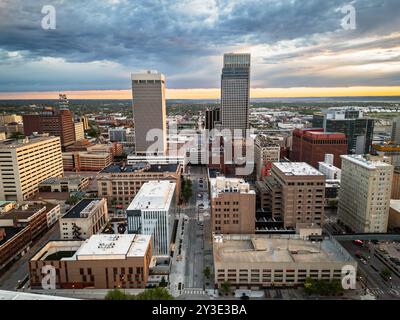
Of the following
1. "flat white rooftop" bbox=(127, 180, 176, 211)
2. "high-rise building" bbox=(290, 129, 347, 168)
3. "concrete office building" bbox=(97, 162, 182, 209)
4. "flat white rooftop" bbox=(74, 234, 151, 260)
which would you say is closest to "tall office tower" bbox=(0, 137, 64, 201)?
"concrete office building" bbox=(97, 162, 182, 209)

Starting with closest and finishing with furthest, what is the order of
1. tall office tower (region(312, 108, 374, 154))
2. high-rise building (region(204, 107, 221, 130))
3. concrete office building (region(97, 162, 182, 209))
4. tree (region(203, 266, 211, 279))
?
tree (region(203, 266, 211, 279)), concrete office building (region(97, 162, 182, 209)), tall office tower (region(312, 108, 374, 154)), high-rise building (region(204, 107, 221, 130))

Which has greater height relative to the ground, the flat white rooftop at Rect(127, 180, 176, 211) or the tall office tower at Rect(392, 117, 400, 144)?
the tall office tower at Rect(392, 117, 400, 144)

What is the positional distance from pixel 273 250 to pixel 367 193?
18.3ft

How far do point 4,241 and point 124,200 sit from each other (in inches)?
307

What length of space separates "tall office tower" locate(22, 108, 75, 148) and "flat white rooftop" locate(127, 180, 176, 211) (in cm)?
2058

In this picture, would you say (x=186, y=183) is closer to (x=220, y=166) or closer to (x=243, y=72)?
(x=220, y=166)

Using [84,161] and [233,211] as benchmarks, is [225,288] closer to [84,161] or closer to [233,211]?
[233,211]

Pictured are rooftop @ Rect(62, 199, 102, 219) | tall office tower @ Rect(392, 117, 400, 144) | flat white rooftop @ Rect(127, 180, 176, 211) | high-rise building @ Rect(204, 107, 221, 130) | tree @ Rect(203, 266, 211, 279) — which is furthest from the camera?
high-rise building @ Rect(204, 107, 221, 130)

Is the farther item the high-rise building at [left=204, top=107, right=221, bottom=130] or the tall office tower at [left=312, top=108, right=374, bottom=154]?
the high-rise building at [left=204, top=107, right=221, bottom=130]

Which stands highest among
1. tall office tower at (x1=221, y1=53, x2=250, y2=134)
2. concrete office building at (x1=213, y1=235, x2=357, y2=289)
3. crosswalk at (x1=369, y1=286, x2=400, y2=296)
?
tall office tower at (x1=221, y1=53, x2=250, y2=134)

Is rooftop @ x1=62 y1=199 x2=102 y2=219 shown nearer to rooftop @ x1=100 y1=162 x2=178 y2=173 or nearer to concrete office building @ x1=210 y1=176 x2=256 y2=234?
rooftop @ x1=100 y1=162 x2=178 y2=173

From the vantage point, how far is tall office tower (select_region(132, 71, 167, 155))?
87.8ft
